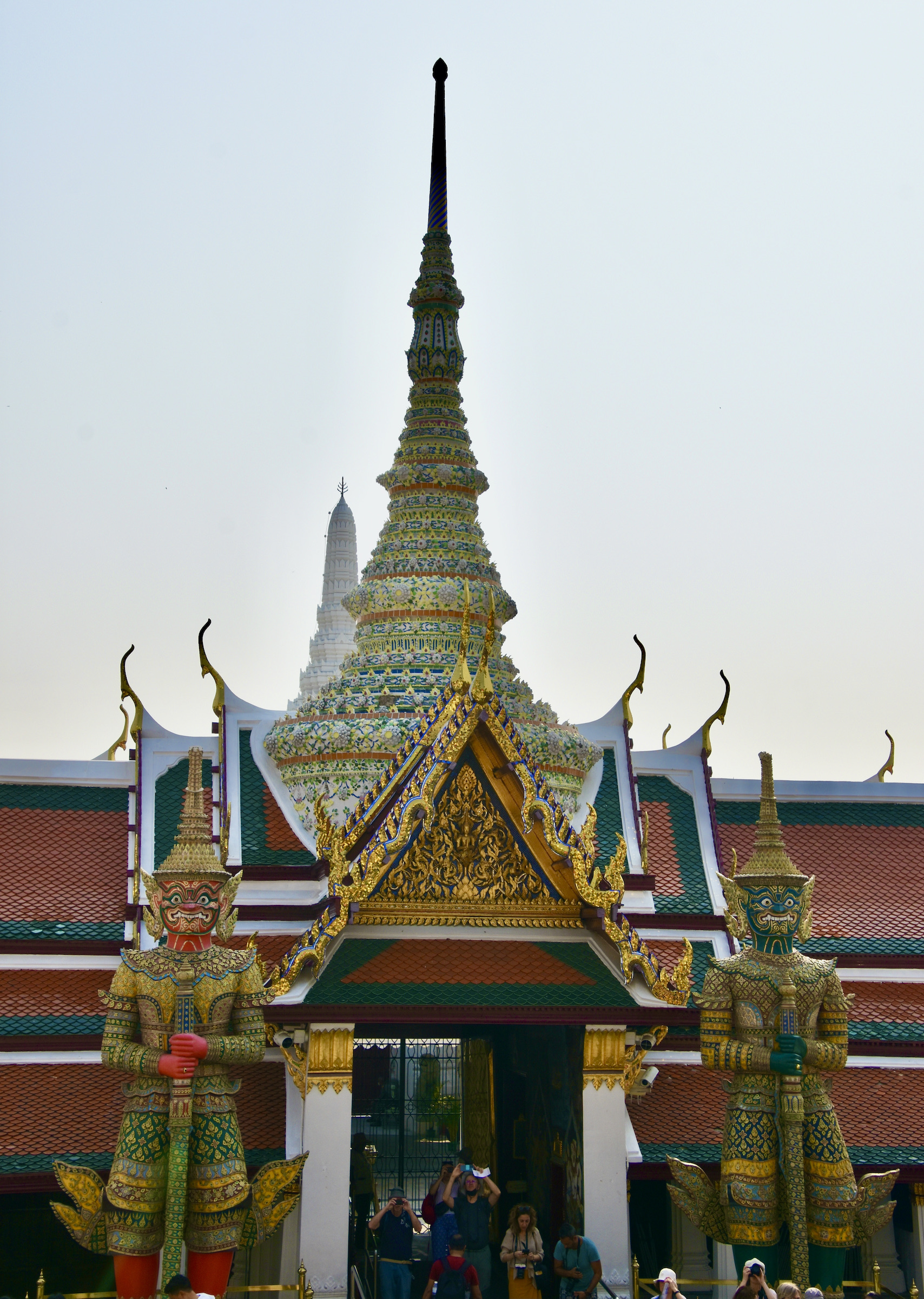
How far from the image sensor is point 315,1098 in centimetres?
1029

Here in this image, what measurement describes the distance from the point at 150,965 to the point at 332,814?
359 cm

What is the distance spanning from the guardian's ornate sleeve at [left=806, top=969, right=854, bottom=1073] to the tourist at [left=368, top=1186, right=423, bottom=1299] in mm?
3082

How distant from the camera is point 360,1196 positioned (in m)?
13.0

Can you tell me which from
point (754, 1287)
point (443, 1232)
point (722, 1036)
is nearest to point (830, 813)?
point (722, 1036)

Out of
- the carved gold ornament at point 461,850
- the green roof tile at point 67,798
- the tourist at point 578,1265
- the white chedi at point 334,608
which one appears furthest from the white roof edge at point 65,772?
the white chedi at point 334,608

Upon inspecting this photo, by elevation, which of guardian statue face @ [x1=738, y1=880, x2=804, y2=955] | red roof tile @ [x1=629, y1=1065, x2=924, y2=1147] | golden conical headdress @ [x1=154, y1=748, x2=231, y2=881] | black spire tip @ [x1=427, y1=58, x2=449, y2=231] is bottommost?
red roof tile @ [x1=629, y1=1065, x2=924, y2=1147]

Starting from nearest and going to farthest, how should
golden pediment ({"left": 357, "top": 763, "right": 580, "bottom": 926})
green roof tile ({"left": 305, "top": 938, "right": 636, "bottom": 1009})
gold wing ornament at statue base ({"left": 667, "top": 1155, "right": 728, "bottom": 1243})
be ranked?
1. gold wing ornament at statue base ({"left": 667, "top": 1155, "right": 728, "bottom": 1243})
2. green roof tile ({"left": 305, "top": 938, "right": 636, "bottom": 1009})
3. golden pediment ({"left": 357, "top": 763, "right": 580, "bottom": 926})

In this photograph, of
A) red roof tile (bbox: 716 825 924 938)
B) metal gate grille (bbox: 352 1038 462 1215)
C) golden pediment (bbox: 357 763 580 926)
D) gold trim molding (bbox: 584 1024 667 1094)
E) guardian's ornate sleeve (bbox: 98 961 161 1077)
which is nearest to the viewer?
guardian's ornate sleeve (bbox: 98 961 161 1077)

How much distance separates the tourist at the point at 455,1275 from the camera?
998 cm

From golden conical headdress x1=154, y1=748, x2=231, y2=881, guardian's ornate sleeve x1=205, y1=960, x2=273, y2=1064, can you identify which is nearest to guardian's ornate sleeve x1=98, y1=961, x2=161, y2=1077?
guardian's ornate sleeve x1=205, y1=960, x2=273, y2=1064

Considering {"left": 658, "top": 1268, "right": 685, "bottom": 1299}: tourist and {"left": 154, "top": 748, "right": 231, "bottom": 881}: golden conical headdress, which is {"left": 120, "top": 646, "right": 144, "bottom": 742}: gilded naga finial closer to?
{"left": 154, "top": 748, "right": 231, "bottom": 881}: golden conical headdress

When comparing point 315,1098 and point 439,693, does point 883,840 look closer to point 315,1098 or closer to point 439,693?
point 439,693

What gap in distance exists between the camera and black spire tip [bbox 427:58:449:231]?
15570 mm

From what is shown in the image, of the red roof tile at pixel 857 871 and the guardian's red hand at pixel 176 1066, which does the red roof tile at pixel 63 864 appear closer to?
the guardian's red hand at pixel 176 1066
